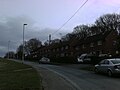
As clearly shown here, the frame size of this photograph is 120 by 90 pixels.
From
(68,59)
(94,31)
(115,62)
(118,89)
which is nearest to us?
(118,89)

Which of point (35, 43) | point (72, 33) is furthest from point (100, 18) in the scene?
point (35, 43)

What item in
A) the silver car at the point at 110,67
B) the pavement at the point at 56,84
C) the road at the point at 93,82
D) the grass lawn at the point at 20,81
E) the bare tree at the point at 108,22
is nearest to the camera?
the grass lawn at the point at 20,81

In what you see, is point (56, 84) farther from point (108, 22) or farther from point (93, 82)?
point (108, 22)

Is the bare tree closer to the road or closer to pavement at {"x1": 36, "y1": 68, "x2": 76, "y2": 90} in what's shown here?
the road

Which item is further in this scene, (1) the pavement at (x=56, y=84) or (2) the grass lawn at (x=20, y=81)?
(1) the pavement at (x=56, y=84)

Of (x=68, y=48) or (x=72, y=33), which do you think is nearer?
(x=68, y=48)

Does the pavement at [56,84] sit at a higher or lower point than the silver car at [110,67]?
lower

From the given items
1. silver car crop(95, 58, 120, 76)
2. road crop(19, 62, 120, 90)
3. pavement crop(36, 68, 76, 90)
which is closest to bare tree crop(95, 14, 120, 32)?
silver car crop(95, 58, 120, 76)

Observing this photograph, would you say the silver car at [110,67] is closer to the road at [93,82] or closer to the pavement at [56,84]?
the road at [93,82]

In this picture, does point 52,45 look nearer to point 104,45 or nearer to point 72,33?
point 72,33

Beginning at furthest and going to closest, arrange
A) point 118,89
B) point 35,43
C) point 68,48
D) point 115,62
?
point 35,43, point 68,48, point 115,62, point 118,89

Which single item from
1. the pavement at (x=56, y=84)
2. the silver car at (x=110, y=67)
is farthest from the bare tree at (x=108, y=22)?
the pavement at (x=56, y=84)

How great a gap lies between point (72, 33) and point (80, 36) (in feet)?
40.5

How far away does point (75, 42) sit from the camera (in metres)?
107
